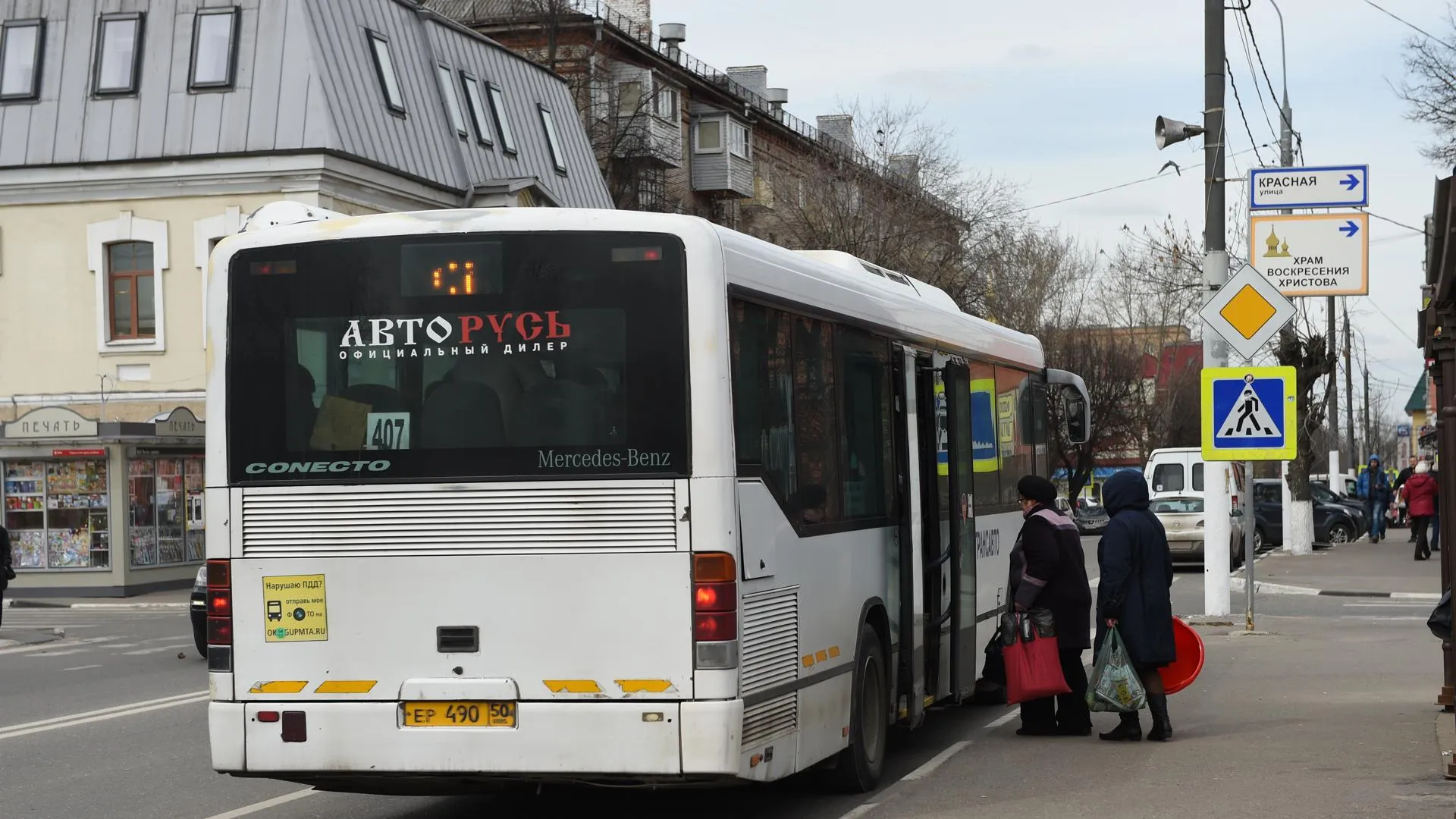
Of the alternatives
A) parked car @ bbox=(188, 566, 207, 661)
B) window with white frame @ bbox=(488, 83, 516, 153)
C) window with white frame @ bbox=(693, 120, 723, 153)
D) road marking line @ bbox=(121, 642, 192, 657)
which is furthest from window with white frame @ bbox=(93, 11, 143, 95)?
window with white frame @ bbox=(693, 120, 723, 153)

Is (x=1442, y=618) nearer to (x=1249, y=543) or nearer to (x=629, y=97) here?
(x=1249, y=543)

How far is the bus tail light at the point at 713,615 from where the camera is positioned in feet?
25.0

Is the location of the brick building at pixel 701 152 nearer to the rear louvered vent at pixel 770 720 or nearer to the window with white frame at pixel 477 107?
the window with white frame at pixel 477 107

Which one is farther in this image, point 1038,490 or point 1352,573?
point 1352,573

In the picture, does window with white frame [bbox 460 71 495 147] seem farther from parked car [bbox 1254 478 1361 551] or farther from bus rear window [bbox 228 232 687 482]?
bus rear window [bbox 228 232 687 482]

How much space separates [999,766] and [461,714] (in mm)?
4025

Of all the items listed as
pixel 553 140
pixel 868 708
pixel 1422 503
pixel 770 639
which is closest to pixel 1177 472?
pixel 1422 503

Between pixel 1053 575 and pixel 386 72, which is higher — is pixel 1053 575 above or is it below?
below

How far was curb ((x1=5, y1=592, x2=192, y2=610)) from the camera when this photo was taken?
29844mm

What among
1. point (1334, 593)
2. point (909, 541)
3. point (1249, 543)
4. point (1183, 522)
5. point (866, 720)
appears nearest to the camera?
point (866, 720)

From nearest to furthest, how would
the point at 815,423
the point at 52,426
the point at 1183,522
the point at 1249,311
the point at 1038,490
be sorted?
the point at 815,423 < the point at 1038,490 < the point at 1249,311 < the point at 52,426 < the point at 1183,522

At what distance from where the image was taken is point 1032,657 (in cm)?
1158

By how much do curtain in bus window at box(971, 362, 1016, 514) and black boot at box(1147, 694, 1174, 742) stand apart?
175cm

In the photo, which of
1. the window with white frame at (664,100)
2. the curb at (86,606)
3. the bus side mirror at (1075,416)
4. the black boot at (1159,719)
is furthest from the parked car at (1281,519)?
the black boot at (1159,719)
